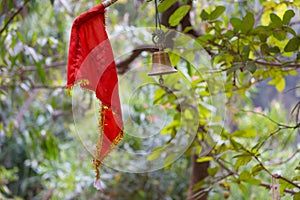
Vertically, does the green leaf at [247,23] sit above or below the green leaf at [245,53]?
above

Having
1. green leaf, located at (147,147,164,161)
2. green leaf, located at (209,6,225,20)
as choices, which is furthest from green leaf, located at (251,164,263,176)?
green leaf, located at (209,6,225,20)

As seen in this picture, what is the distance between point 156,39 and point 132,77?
0.35 feet

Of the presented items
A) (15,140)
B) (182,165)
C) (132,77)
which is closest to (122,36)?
(132,77)

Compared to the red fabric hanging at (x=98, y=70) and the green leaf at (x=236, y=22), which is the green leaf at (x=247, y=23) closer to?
the green leaf at (x=236, y=22)

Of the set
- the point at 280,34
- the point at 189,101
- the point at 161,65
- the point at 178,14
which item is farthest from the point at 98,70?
the point at 189,101

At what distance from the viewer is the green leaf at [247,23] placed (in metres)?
0.80

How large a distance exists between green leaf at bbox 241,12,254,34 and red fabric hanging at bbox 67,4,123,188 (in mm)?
296

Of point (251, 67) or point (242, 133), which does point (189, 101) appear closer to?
point (242, 133)

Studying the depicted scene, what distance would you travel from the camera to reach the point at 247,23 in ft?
2.67

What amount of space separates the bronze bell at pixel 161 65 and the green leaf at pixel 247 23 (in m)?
0.23

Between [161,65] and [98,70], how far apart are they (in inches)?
3.8

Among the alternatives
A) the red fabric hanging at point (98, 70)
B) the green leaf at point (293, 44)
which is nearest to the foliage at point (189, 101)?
the green leaf at point (293, 44)

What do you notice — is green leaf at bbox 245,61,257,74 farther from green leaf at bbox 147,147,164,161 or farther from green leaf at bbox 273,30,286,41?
green leaf at bbox 147,147,164,161

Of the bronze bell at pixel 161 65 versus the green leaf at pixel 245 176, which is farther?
the green leaf at pixel 245 176
